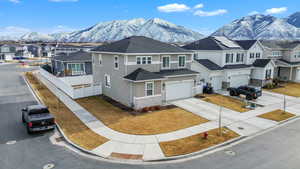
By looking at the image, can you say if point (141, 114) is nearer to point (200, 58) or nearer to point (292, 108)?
point (292, 108)

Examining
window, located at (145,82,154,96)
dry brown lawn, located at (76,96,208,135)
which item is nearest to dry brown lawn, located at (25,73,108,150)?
dry brown lawn, located at (76,96,208,135)

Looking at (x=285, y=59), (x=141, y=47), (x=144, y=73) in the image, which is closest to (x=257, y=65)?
(x=285, y=59)

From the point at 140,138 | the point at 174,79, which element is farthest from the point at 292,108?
the point at 140,138

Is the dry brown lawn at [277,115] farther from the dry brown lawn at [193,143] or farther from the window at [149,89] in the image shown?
the window at [149,89]

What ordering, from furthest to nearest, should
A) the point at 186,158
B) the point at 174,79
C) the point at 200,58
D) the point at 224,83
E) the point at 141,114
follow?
the point at 200,58, the point at 224,83, the point at 174,79, the point at 141,114, the point at 186,158

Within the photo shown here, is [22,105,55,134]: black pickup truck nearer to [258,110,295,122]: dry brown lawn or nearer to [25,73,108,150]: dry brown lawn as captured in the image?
[25,73,108,150]: dry brown lawn

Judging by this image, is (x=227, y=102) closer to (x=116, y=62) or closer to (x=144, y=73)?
(x=144, y=73)
